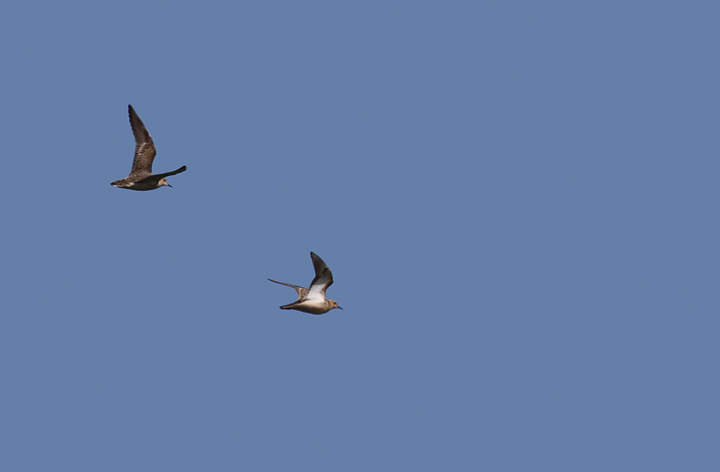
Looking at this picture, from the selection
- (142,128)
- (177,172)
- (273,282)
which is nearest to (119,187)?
(142,128)

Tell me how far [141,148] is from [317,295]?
29.0ft

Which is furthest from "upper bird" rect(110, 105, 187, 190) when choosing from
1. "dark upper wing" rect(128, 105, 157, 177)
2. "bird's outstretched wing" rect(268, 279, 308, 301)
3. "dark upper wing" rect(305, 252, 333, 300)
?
"dark upper wing" rect(305, 252, 333, 300)

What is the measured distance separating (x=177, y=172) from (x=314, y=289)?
5.28m

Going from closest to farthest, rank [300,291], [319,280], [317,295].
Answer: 1. [319,280]
2. [317,295]
3. [300,291]

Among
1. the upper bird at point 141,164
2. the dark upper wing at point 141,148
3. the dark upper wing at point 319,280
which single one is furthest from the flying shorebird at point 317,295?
the dark upper wing at point 141,148

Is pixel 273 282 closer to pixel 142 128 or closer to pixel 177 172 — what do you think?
pixel 177 172

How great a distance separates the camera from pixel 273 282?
26.2 m

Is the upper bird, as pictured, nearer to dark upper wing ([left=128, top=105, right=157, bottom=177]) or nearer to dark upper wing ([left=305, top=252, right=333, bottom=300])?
dark upper wing ([left=128, top=105, right=157, bottom=177])

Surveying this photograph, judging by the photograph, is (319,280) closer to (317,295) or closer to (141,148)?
(317,295)

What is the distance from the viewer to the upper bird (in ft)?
88.6

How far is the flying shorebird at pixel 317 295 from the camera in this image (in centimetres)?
2380

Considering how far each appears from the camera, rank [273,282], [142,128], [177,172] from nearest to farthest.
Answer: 1. [177,172]
2. [273,282]
3. [142,128]

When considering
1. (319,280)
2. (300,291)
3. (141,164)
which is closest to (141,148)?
(141,164)

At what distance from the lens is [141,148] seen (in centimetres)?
2830
